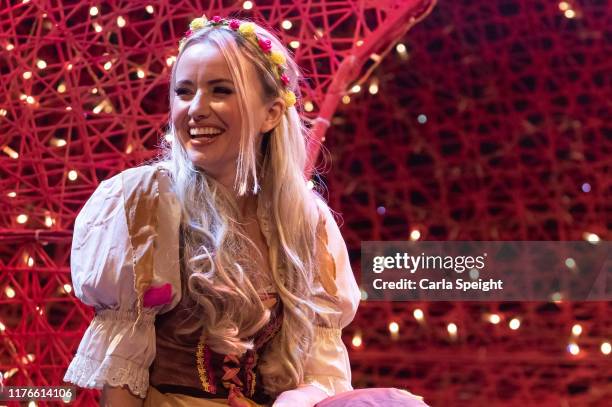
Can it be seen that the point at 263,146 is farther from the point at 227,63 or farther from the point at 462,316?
the point at 462,316

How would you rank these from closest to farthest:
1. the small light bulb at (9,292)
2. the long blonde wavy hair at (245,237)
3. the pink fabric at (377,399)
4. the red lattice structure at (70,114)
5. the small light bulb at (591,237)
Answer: the pink fabric at (377,399) → the long blonde wavy hair at (245,237) → the red lattice structure at (70,114) → the small light bulb at (9,292) → the small light bulb at (591,237)

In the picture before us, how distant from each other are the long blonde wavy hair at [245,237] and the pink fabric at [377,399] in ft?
0.58

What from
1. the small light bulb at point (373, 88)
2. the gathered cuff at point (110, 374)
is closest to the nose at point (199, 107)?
the gathered cuff at point (110, 374)

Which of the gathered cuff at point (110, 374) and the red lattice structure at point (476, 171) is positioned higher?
the red lattice structure at point (476, 171)

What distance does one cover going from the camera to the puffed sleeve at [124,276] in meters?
1.41

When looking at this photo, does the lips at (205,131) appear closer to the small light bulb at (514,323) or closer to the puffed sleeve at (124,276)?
the puffed sleeve at (124,276)

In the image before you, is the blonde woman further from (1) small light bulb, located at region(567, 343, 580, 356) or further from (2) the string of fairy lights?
(1) small light bulb, located at region(567, 343, 580, 356)

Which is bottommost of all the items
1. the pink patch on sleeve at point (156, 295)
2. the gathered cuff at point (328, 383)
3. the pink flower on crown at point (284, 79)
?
the gathered cuff at point (328, 383)

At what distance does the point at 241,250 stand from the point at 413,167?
136 centimetres

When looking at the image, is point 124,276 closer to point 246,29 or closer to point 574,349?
point 246,29

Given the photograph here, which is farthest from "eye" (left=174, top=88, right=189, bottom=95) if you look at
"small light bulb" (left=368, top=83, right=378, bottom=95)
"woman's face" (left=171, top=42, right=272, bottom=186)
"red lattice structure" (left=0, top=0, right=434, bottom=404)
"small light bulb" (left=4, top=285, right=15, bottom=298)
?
"small light bulb" (left=368, top=83, right=378, bottom=95)

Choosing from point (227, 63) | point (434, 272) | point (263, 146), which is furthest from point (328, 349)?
point (434, 272)

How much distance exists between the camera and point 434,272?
258 cm

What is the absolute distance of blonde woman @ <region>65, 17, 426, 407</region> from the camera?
4.67 feet
